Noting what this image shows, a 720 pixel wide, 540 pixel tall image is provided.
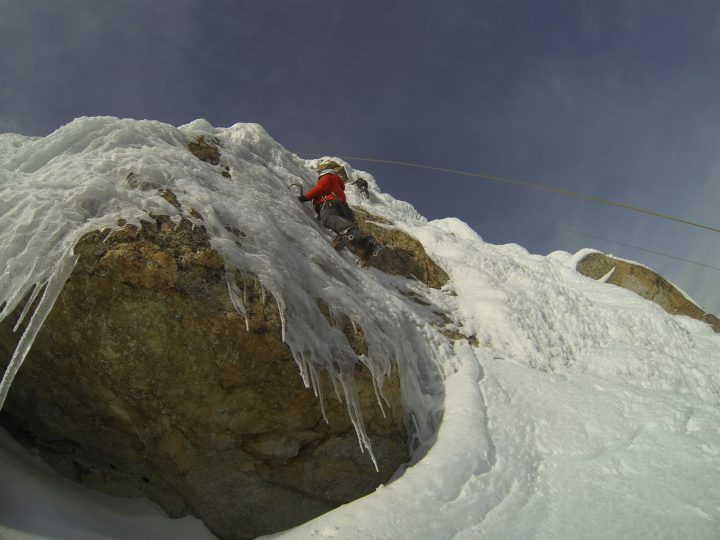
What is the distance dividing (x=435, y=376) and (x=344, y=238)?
2.35 m

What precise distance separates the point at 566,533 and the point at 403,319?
265 centimetres

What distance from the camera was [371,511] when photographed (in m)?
2.97

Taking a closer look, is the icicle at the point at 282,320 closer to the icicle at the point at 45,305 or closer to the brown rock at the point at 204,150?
the icicle at the point at 45,305

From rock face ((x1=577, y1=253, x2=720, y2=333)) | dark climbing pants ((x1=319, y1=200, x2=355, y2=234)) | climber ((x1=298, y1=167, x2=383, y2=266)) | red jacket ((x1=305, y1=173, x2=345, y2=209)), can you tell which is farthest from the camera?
rock face ((x1=577, y1=253, x2=720, y2=333))

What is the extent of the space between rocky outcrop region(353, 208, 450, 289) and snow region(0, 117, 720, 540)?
542 millimetres

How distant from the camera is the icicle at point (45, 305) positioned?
275 centimetres

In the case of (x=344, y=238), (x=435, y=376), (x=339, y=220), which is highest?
(x=339, y=220)

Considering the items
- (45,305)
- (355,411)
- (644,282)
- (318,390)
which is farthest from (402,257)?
(644,282)

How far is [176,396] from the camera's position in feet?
10.9

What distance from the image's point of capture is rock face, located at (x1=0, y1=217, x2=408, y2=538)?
3.18 m

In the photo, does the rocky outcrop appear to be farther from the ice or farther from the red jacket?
the ice

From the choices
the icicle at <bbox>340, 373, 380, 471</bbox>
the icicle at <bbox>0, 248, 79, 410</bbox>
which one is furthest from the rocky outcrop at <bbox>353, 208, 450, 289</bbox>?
the icicle at <bbox>0, 248, 79, 410</bbox>

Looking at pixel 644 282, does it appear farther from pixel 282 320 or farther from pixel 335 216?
pixel 282 320

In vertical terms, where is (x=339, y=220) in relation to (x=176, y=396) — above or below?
above
